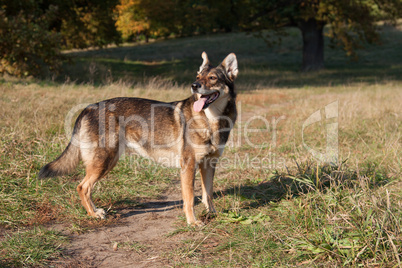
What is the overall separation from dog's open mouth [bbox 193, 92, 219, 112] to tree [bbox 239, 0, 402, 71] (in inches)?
675

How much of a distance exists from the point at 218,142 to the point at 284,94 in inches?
399

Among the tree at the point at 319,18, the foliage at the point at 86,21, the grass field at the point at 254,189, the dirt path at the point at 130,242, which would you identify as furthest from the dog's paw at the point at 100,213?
the tree at the point at 319,18

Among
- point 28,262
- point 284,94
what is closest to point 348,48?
point 284,94

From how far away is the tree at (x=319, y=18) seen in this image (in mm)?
19734

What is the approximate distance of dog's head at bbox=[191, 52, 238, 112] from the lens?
4484 mm

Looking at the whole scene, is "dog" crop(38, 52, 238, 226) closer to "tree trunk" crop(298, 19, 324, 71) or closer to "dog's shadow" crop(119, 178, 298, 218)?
"dog's shadow" crop(119, 178, 298, 218)

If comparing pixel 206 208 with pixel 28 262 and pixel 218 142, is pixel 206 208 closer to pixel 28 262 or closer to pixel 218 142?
pixel 218 142

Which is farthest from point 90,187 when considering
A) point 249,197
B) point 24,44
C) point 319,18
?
point 319,18

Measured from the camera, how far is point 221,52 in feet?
107

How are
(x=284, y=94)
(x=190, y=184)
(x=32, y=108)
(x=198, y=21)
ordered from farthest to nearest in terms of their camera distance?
(x=198, y=21)
(x=284, y=94)
(x=32, y=108)
(x=190, y=184)

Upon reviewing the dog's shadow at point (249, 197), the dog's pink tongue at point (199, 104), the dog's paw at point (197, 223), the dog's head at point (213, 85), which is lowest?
the dog's shadow at point (249, 197)

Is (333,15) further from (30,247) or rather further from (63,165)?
(30,247)

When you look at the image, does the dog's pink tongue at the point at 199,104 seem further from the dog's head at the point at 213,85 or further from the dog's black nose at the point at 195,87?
the dog's black nose at the point at 195,87

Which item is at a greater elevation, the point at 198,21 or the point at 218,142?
the point at 198,21
